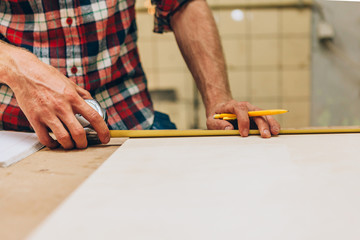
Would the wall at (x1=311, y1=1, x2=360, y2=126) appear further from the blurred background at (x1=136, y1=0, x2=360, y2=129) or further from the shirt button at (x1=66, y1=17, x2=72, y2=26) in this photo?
the shirt button at (x1=66, y1=17, x2=72, y2=26)

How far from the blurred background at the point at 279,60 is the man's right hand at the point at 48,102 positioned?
131cm

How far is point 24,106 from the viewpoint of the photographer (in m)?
0.56

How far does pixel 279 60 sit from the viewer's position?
185 centimetres

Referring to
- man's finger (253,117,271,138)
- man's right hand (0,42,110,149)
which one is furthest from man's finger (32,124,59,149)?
man's finger (253,117,271,138)

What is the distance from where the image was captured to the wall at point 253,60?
1798mm

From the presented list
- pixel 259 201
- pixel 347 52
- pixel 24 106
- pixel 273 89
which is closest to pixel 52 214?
pixel 259 201

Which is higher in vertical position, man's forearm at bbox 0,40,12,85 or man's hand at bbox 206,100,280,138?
man's forearm at bbox 0,40,12,85

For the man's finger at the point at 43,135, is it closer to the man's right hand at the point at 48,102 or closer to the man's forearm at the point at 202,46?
the man's right hand at the point at 48,102

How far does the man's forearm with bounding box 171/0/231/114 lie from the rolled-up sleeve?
20mm

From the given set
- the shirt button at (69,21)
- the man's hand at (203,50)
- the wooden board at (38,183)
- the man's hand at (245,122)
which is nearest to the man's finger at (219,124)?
the man's hand at (245,122)

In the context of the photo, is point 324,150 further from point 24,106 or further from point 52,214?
point 24,106

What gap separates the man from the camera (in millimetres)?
554

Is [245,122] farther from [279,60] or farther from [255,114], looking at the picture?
[279,60]

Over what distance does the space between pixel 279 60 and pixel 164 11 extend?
3.52 feet
